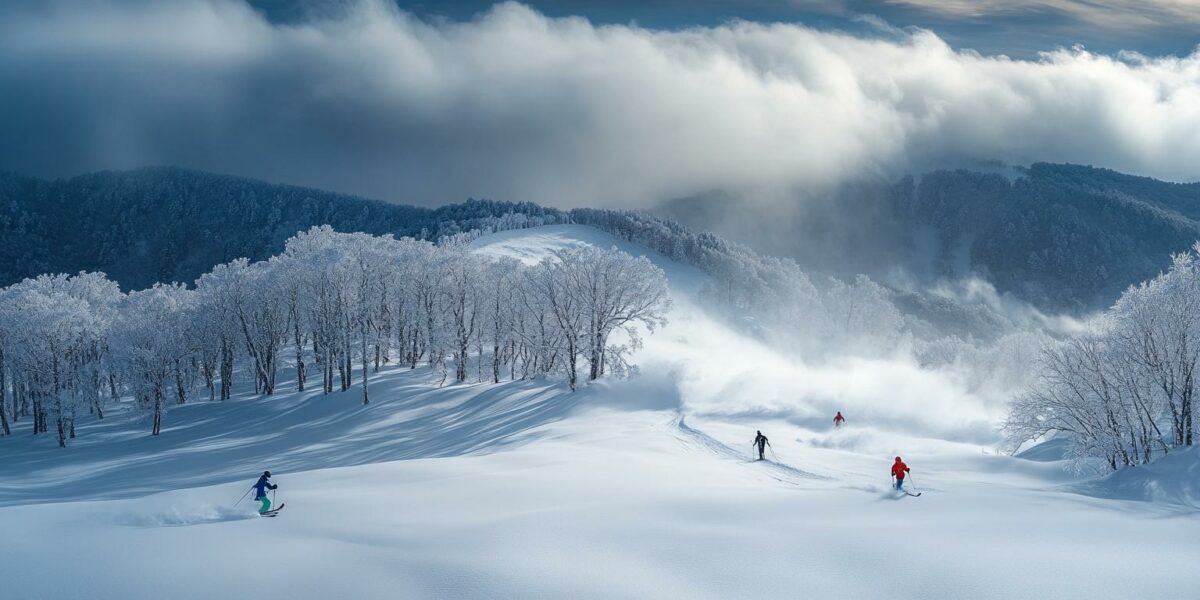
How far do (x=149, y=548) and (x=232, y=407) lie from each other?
5573 centimetres

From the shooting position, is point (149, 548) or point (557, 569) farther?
point (149, 548)

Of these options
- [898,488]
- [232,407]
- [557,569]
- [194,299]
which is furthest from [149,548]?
[194,299]

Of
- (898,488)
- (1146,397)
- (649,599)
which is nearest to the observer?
(649,599)

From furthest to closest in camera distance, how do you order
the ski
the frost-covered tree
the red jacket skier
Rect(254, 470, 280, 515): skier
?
the frost-covered tree → the red jacket skier → Rect(254, 470, 280, 515): skier → the ski

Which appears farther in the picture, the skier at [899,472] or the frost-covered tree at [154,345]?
the frost-covered tree at [154,345]

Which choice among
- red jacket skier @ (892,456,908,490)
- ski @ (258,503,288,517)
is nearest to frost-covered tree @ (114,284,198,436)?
ski @ (258,503,288,517)

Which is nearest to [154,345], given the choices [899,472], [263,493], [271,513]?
[263,493]

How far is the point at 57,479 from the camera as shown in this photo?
45.5 meters

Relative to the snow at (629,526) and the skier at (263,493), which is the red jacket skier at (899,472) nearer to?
the snow at (629,526)

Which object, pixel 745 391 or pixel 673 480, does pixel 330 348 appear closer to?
pixel 745 391

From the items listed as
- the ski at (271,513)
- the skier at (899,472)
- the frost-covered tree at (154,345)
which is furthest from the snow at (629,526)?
the frost-covered tree at (154,345)

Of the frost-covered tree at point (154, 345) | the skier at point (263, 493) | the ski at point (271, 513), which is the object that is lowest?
the ski at point (271, 513)

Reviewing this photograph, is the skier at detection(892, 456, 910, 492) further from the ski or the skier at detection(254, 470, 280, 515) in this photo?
the skier at detection(254, 470, 280, 515)

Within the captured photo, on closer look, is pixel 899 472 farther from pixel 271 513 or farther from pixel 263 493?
pixel 263 493
